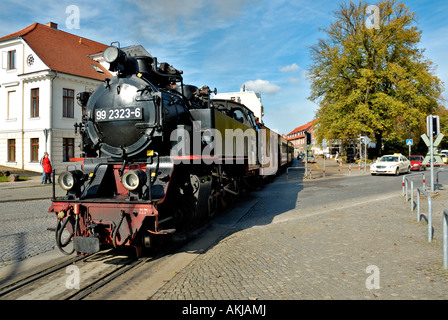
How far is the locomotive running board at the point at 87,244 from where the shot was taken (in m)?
4.23

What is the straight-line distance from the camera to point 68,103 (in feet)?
70.4

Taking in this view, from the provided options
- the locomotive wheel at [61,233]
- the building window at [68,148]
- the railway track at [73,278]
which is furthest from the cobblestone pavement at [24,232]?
the building window at [68,148]

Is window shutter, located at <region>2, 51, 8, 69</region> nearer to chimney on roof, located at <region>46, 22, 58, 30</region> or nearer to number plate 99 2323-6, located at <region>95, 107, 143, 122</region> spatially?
chimney on roof, located at <region>46, 22, 58, 30</region>

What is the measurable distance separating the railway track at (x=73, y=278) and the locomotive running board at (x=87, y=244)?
0.31 meters

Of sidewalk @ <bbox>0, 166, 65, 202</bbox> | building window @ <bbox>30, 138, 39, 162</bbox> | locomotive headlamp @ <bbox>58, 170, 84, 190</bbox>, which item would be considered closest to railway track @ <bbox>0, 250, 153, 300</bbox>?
locomotive headlamp @ <bbox>58, 170, 84, 190</bbox>

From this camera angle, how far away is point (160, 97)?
507cm

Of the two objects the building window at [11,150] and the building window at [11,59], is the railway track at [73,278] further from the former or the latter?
the building window at [11,59]

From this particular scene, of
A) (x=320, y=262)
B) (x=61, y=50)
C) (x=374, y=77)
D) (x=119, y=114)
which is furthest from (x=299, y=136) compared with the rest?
(x=320, y=262)

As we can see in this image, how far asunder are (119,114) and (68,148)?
18.2 meters

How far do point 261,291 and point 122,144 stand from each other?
3367 millimetres

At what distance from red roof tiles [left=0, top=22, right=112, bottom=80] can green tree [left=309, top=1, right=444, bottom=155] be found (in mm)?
20339

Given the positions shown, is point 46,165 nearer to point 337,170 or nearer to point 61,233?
point 61,233

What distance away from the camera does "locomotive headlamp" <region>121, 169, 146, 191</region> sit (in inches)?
175
